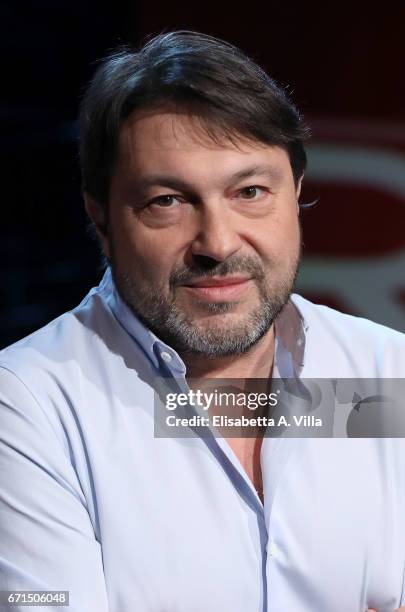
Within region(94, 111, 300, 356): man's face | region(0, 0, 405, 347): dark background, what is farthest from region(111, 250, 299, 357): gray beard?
region(0, 0, 405, 347): dark background

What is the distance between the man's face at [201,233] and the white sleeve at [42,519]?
308mm

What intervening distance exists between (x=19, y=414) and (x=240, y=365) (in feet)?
1.53

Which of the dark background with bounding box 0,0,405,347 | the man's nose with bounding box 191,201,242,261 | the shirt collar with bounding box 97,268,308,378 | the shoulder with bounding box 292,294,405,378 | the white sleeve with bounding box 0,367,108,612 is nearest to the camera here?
the white sleeve with bounding box 0,367,108,612

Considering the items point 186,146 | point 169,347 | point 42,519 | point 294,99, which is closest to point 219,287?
point 169,347

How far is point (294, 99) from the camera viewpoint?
3.65m

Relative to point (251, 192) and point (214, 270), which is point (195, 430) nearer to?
point (214, 270)

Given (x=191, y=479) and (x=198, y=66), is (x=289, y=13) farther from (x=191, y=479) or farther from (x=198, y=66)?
(x=191, y=479)

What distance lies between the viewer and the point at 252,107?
1.77m

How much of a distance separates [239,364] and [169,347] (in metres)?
0.20

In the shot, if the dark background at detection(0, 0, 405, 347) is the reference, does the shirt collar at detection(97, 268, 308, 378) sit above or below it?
below

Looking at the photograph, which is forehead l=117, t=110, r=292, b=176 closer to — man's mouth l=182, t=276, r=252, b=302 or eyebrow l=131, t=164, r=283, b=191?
eyebrow l=131, t=164, r=283, b=191

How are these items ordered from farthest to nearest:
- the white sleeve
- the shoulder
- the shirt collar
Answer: the shoulder < the shirt collar < the white sleeve

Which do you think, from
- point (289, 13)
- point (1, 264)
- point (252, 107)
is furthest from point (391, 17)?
point (252, 107)

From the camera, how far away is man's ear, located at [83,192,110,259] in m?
1.99
